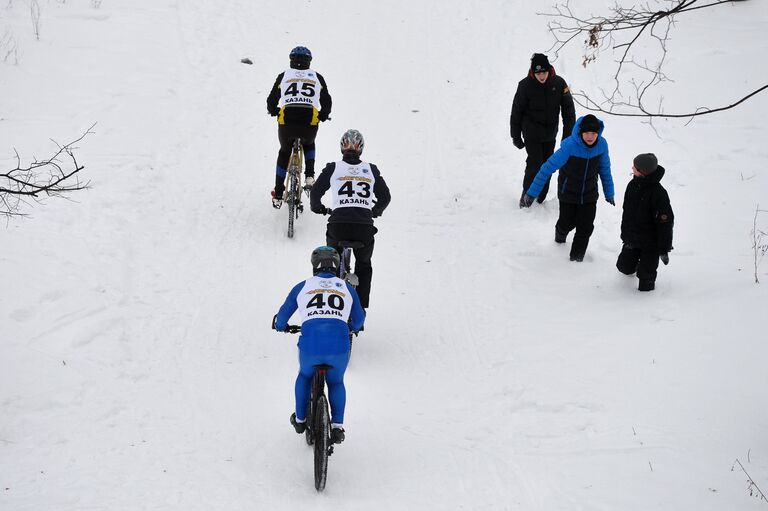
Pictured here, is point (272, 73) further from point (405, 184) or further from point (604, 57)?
point (604, 57)

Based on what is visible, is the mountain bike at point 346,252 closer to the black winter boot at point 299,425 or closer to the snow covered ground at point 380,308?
the snow covered ground at point 380,308

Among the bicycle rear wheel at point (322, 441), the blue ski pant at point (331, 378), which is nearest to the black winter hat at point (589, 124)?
the blue ski pant at point (331, 378)

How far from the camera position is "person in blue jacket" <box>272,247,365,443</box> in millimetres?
6227

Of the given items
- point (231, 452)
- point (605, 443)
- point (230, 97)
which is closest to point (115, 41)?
point (230, 97)

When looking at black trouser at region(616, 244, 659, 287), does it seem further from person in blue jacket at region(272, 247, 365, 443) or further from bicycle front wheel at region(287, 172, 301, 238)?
bicycle front wheel at region(287, 172, 301, 238)

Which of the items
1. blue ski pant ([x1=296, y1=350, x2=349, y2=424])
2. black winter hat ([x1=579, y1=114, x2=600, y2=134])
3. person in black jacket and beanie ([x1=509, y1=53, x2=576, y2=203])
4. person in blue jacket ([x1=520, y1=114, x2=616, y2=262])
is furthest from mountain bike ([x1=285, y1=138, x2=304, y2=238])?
blue ski pant ([x1=296, y1=350, x2=349, y2=424])

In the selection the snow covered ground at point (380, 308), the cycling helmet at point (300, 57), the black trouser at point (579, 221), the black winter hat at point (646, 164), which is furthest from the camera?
the cycling helmet at point (300, 57)

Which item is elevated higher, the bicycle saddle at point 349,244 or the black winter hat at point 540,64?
the black winter hat at point 540,64

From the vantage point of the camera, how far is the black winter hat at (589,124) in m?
9.60

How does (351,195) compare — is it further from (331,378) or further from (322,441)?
(322,441)

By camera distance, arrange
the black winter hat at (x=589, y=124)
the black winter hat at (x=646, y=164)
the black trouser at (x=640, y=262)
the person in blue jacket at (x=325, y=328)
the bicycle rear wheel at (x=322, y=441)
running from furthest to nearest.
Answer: the black winter hat at (x=589, y=124), the black trouser at (x=640, y=262), the black winter hat at (x=646, y=164), the person in blue jacket at (x=325, y=328), the bicycle rear wheel at (x=322, y=441)

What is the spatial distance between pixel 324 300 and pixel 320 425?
0.97m

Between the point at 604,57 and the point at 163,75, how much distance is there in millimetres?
9261

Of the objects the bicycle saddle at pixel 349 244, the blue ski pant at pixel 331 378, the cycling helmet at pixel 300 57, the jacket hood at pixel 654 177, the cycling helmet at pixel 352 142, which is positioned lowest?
the blue ski pant at pixel 331 378
